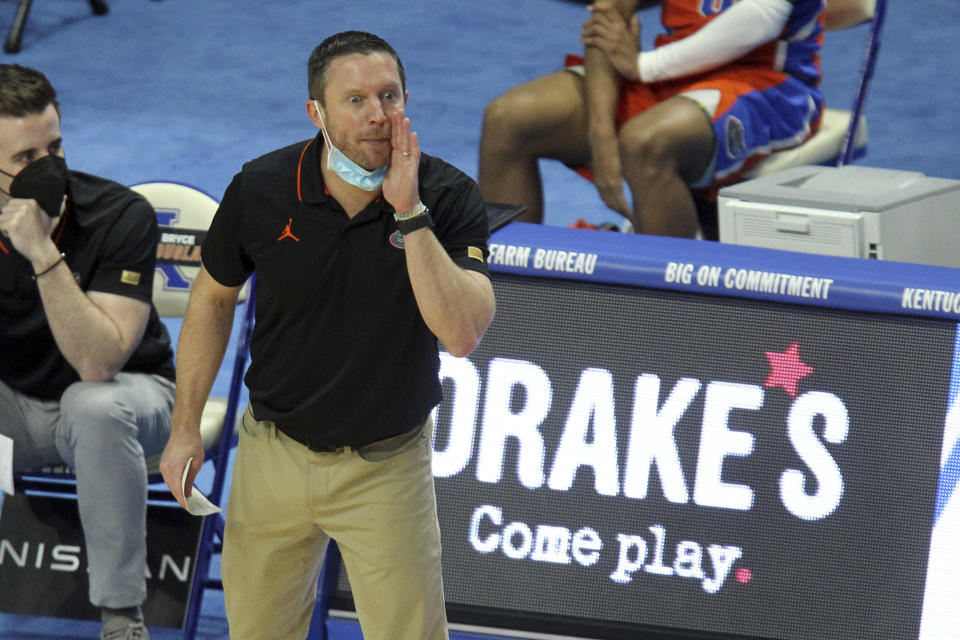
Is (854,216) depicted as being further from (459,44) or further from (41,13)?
(41,13)

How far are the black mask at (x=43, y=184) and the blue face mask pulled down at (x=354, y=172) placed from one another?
110cm

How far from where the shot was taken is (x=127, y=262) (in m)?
3.22

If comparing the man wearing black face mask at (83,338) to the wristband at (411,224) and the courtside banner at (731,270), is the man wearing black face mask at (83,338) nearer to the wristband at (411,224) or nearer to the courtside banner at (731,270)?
the courtside banner at (731,270)

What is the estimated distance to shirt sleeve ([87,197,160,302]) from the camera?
10.5ft

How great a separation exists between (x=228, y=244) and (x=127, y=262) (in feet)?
2.73

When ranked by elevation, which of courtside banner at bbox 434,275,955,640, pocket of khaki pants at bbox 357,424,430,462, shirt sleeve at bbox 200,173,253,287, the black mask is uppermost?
shirt sleeve at bbox 200,173,253,287

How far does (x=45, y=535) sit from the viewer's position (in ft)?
11.4

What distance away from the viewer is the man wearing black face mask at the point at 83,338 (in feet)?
10.2

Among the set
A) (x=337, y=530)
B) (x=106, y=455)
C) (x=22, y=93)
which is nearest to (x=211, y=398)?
Answer: (x=106, y=455)

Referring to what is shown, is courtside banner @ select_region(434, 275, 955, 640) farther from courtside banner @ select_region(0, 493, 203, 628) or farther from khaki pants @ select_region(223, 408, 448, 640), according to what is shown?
courtside banner @ select_region(0, 493, 203, 628)

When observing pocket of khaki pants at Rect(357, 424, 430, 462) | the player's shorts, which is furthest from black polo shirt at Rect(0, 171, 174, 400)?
the player's shorts

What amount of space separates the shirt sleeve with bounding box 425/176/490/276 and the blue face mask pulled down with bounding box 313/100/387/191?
11cm

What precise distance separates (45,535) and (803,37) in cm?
271

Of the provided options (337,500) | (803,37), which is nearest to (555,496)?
(337,500)
